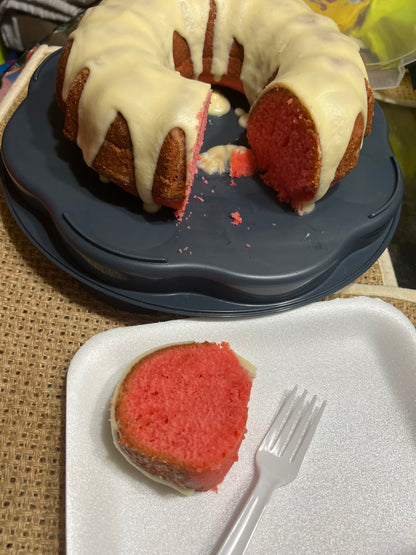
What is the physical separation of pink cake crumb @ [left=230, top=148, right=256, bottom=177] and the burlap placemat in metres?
0.51

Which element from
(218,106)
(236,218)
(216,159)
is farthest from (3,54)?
(236,218)

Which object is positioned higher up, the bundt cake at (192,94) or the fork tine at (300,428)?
the bundt cake at (192,94)

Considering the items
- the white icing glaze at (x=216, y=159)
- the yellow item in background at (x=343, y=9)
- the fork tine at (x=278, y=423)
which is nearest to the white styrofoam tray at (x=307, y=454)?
the fork tine at (x=278, y=423)

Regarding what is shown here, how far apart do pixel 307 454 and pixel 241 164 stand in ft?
3.02

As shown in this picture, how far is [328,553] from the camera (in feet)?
3.45

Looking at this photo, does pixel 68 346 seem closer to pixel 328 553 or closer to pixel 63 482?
pixel 63 482

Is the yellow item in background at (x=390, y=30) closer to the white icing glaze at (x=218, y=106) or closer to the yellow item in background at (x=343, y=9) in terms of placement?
the yellow item in background at (x=343, y=9)

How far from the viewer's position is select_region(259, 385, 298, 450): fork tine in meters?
1.15

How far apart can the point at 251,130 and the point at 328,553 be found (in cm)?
124

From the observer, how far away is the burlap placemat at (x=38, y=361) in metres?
1.09

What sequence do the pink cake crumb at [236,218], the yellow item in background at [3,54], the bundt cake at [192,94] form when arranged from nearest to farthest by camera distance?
the bundt cake at [192,94], the pink cake crumb at [236,218], the yellow item in background at [3,54]

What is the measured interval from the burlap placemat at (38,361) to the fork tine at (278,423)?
41 cm

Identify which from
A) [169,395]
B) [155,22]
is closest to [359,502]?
[169,395]

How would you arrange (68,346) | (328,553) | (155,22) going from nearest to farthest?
1. (328,553)
2. (68,346)
3. (155,22)
